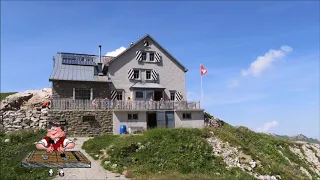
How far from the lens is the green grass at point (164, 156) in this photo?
19.6 metres

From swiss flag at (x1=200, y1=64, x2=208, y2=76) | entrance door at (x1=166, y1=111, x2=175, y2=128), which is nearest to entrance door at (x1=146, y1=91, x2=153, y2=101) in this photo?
entrance door at (x1=166, y1=111, x2=175, y2=128)

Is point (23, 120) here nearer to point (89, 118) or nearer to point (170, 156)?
point (89, 118)

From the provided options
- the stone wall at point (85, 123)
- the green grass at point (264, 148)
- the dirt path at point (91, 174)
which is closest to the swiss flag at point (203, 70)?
the green grass at point (264, 148)

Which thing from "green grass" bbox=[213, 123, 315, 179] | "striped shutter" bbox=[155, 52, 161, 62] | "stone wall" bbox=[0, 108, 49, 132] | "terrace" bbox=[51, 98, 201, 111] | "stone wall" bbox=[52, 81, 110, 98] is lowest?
"green grass" bbox=[213, 123, 315, 179]

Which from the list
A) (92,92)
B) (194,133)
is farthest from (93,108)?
(194,133)

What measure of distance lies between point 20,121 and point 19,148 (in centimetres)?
692

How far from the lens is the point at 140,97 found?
1393 inches

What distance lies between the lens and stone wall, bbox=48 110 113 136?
1139 inches

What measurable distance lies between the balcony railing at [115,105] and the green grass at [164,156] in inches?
195

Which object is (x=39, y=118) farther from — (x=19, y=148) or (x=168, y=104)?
(x=168, y=104)

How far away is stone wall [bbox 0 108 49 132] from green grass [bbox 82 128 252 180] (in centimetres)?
649

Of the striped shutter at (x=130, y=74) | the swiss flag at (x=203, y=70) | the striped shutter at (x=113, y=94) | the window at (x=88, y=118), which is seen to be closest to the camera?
the window at (x=88, y=118)

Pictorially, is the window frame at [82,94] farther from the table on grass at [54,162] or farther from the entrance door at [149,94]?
the table on grass at [54,162]

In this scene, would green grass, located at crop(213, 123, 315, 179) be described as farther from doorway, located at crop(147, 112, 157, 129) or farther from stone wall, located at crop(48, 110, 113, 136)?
stone wall, located at crop(48, 110, 113, 136)
